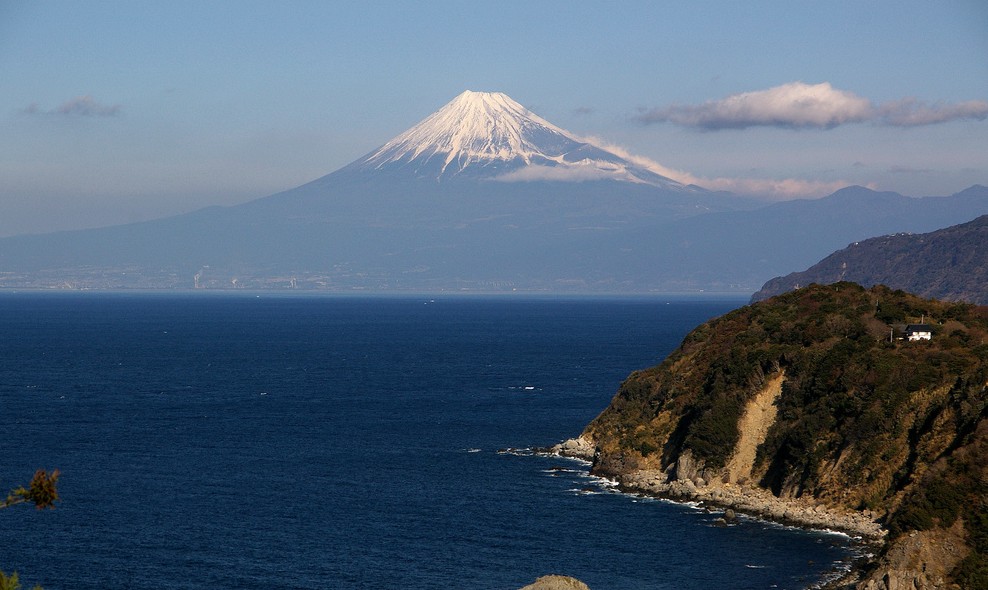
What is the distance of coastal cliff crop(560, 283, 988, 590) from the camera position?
55.6 m

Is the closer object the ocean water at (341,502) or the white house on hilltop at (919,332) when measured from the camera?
the ocean water at (341,502)

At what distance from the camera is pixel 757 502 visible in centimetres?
7488

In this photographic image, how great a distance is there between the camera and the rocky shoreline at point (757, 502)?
68312 mm

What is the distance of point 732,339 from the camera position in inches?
3725

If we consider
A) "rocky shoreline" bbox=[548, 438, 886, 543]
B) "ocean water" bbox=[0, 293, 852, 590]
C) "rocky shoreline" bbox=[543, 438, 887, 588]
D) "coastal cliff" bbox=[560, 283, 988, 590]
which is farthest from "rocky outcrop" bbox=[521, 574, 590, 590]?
"rocky shoreline" bbox=[548, 438, 886, 543]

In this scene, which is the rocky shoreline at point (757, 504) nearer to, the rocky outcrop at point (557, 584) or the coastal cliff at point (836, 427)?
→ the coastal cliff at point (836, 427)

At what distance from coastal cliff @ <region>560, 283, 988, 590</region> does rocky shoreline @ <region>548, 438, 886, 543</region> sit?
5.3 inches

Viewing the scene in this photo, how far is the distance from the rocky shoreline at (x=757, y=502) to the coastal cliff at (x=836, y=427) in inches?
5.3

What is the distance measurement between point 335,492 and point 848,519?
113ft

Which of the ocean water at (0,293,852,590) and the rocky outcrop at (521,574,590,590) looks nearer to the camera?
the rocky outcrop at (521,574,590,590)

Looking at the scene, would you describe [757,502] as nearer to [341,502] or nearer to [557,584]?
[341,502]

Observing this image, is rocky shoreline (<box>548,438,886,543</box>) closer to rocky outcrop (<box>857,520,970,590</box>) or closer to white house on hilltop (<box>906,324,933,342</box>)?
rocky outcrop (<box>857,520,970,590</box>)

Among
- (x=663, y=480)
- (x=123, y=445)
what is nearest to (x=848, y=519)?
(x=663, y=480)

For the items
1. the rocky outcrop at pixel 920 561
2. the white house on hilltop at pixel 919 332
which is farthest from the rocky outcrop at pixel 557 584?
the white house on hilltop at pixel 919 332
